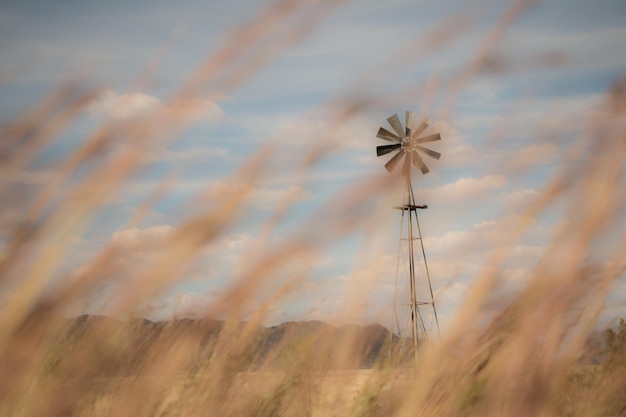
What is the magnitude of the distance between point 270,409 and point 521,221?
1057mm

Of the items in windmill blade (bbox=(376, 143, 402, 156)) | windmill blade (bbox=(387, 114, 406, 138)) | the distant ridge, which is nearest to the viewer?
the distant ridge

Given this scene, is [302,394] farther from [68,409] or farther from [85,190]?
[85,190]

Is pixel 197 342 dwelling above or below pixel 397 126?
below

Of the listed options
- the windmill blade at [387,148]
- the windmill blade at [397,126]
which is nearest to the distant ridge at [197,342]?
the windmill blade at [387,148]

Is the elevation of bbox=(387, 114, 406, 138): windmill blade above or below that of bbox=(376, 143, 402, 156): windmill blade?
above

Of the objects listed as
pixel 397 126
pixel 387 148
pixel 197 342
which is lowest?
pixel 197 342

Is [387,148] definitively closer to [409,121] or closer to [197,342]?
[409,121]

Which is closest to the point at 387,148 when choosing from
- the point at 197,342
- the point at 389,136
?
the point at 389,136

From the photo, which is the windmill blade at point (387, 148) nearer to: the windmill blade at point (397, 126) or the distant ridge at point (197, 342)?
the windmill blade at point (397, 126)

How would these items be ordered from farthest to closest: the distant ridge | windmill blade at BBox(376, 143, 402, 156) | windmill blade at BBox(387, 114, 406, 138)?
windmill blade at BBox(376, 143, 402, 156), windmill blade at BBox(387, 114, 406, 138), the distant ridge

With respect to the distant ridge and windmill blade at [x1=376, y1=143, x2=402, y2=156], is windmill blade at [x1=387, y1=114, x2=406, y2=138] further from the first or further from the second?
the distant ridge

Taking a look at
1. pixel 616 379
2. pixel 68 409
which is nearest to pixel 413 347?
pixel 616 379

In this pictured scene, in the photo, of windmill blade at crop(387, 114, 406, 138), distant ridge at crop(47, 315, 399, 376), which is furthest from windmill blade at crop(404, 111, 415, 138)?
distant ridge at crop(47, 315, 399, 376)

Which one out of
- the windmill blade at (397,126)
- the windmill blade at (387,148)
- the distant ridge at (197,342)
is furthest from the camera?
the windmill blade at (387,148)
